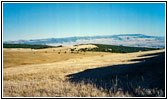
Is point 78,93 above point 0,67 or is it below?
below

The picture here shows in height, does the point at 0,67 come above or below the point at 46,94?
above

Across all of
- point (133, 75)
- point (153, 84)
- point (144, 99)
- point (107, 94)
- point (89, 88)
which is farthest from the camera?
point (133, 75)

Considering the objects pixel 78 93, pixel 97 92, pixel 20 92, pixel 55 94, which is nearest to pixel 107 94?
pixel 97 92

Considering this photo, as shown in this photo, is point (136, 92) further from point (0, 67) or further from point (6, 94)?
point (0, 67)

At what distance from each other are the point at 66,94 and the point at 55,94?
0.53 m

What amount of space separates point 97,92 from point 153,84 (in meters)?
3.09

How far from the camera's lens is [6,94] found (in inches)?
376

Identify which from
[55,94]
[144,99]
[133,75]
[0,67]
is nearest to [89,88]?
[55,94]

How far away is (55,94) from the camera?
8938mm

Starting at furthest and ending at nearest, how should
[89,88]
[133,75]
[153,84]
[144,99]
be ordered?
[133,75] → [153,84] → [89,88] → [144,99]

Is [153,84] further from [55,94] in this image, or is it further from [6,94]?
[6,94]

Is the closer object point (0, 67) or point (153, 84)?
point (153, 84)

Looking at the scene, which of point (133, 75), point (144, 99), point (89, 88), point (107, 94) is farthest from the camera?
point (133, 75)

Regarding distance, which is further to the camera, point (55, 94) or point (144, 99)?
point (55, 94)
